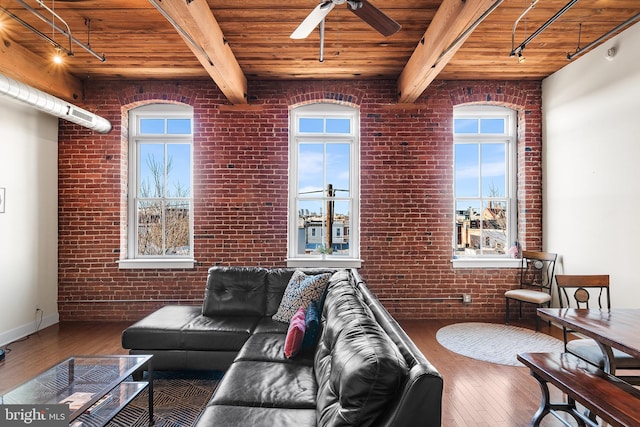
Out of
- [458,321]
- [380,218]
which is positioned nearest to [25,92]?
[380,218]

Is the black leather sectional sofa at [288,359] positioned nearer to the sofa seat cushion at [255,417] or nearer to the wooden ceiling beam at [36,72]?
the sofa seat cushion at [255,417]

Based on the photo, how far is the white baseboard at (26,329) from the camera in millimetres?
3883

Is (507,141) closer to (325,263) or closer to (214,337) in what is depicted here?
(325,263)

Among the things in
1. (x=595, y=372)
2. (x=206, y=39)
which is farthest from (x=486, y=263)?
(x=206, y=39)

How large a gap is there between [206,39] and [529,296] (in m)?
4.60

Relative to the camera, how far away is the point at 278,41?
3736 mm

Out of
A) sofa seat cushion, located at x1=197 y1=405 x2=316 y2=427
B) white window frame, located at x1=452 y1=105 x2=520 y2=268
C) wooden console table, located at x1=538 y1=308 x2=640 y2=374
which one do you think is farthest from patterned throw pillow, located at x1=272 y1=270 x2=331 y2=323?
white window frame, located at x1=452 y1=105 x2=520 y2=268

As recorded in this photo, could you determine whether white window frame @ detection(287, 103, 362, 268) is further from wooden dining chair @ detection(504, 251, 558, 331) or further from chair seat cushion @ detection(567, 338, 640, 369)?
chair seat cushion @ detection(567, 338, 640, 369)

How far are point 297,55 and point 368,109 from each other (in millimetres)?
1266

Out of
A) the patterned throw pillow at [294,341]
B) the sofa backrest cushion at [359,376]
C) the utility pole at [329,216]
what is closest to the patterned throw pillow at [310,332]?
the patterned throw pillow at [294,341]

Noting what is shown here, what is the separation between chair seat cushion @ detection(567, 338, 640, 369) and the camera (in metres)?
2.34

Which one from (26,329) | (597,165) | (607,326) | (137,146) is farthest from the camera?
(137,146)

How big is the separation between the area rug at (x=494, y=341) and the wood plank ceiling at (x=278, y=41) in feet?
9.81

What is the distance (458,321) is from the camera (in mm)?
4648
